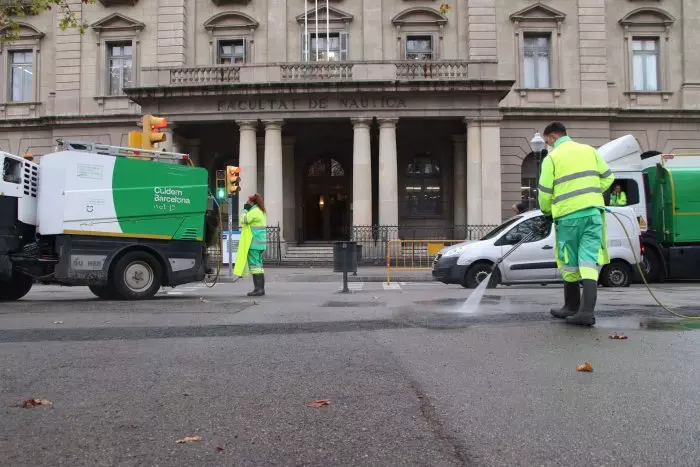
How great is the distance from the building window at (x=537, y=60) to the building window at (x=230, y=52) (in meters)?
14.3

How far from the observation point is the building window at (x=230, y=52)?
29.4 m

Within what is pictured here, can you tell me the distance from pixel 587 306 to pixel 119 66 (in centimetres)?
2952

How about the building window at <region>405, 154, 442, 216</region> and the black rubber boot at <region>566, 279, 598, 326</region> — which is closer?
the black rubber boot at <region>566, 279, 598, 326</region>

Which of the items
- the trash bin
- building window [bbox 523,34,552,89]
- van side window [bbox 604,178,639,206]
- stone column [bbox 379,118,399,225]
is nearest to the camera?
the trash bin

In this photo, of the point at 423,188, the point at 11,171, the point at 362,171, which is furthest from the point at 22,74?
the point at 11,171

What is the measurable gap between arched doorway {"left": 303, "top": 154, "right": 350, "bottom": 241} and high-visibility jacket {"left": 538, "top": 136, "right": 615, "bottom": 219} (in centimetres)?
2445

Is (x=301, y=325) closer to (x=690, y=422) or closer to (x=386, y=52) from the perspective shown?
(x=690, y=422)

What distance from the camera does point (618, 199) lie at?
15.3m

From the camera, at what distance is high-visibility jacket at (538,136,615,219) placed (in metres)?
6.09

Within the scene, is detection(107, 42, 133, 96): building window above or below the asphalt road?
above

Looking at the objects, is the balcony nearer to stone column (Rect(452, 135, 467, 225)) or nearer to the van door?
stone column (Rect(452, 135, 467, 225))

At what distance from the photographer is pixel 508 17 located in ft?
94.3

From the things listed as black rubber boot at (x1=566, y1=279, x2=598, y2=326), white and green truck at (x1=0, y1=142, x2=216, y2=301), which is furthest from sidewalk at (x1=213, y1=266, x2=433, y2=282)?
black rubber boot at (x1=566, y1=279, x2=598, y2=326)

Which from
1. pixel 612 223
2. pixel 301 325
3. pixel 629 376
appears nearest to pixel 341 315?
pixel 301 325
